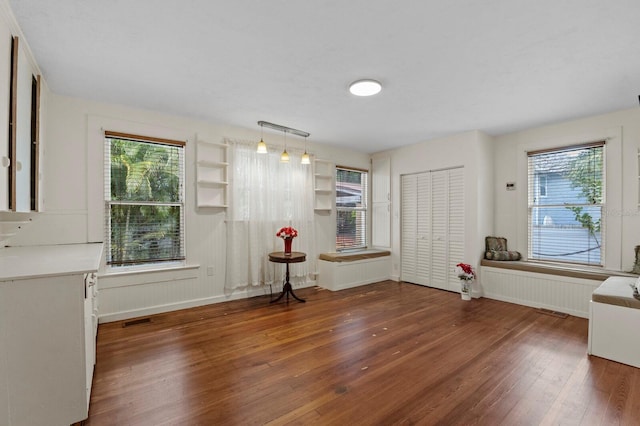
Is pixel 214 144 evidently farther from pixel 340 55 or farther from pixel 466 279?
pixel 466 279

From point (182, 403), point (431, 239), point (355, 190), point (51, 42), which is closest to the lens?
point (182, 403)

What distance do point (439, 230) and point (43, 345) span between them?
5092mm

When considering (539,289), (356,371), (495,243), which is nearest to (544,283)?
(539,289)

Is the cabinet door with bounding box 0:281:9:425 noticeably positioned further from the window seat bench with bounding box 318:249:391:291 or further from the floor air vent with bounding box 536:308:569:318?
the floor air vent with bounding box 536:308:569:318

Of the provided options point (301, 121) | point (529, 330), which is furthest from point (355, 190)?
point (529, 330)

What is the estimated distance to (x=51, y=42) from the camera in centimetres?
229

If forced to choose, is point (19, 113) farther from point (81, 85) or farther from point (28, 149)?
point (81, 85)

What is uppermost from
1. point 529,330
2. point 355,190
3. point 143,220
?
point 355,190

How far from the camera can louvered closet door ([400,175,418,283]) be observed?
559cm

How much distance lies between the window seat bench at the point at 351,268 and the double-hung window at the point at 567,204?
8.01 feet

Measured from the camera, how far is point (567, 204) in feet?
13.8

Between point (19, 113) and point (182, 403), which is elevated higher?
point (19, 113)

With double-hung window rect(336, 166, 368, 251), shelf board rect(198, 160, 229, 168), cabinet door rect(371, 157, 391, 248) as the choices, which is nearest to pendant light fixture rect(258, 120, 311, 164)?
shelf board rect(198, 160, 229, 168)

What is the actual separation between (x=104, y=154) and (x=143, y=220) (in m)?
0.89
